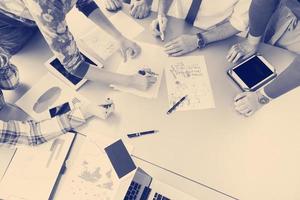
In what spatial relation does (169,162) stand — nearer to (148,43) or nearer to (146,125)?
(146,125)

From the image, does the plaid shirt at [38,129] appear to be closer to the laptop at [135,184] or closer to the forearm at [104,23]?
the laptop at [135,184]

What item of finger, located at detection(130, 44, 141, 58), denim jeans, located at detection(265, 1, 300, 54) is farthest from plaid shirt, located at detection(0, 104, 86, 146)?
denim jeans, located at detection(265, 1, 300, 54)

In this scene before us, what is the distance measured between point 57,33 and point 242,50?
720 mm

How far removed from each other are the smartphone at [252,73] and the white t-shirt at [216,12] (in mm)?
147

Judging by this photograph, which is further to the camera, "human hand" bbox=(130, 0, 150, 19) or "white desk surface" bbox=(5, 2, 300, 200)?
"human hand" bbox=(130, 0, 150, 19)

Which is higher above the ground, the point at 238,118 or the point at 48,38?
the point at 48,38

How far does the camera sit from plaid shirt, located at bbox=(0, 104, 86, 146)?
1.15m

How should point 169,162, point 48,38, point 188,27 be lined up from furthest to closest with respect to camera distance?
point 188,27, point 169,162, point 48,38

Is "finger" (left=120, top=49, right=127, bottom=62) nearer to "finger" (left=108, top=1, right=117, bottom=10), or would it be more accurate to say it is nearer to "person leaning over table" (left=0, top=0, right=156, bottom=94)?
"person leaning over table" (left=0, top=0, right=156, bottom=94)

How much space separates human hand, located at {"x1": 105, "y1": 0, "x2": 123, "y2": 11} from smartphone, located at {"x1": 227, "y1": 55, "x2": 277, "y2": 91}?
0.56m

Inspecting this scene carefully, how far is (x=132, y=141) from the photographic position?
3.90 ft

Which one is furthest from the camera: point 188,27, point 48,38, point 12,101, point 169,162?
point 188,27

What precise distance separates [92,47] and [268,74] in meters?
0.72

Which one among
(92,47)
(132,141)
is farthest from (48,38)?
(132,141)
